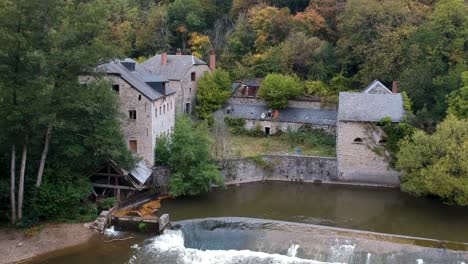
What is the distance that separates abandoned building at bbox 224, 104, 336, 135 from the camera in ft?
139

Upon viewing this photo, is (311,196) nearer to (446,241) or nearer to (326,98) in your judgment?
(446,241)

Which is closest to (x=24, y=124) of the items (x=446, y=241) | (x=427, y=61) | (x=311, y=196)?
(x=311, y=196)

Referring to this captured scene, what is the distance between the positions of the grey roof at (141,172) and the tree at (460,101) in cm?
2017

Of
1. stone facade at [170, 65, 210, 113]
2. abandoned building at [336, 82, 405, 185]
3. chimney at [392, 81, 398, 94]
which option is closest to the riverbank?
stone facade at [170, 65, 210, 113]

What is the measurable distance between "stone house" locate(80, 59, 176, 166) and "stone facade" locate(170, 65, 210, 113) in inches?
311

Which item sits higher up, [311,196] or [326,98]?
[326,98]

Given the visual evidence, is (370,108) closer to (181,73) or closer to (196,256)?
(181,73)

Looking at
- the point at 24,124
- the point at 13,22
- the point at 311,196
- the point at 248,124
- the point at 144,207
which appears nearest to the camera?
the point at 13,22

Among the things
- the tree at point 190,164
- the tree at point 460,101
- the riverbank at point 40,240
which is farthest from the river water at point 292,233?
the tree at point 460,101

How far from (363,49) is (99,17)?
28563 mm

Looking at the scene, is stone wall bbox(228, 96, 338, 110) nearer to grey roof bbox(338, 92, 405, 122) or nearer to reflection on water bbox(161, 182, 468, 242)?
grey roof bbox(338, 92, 405, 122)

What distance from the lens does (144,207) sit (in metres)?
29.8

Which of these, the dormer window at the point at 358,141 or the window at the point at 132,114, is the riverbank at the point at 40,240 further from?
the dormer window at the point at 358,141

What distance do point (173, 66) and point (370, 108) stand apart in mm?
17960
